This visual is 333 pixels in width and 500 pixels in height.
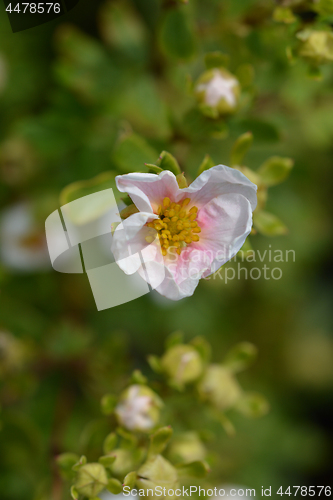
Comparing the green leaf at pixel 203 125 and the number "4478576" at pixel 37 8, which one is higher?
the number "4478576" at pixel 37 8

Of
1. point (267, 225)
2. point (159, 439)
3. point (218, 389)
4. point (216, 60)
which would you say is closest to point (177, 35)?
point (216, 60)

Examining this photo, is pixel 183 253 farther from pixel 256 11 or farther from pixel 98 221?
pixel 256 11

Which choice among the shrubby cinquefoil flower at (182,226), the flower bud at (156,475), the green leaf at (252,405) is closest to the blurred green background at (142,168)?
the flower bud at (156,475)

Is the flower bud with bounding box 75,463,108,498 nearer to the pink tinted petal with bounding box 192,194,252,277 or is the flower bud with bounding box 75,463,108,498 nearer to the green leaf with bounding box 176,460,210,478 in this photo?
the green leaf with bounding box 176,460,210,478

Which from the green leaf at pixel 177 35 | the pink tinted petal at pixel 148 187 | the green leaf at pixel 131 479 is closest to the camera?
the pink tinted petal at pixel 148 187

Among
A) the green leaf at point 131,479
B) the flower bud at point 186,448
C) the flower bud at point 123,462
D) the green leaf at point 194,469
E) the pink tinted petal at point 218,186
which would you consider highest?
the pink tinted petal at point 218,186

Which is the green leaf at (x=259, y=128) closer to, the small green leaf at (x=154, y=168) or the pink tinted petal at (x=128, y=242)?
the small green leaf at (x=154, y=168)

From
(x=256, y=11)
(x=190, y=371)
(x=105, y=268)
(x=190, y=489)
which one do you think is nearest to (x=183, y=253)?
(x=105, y=268)
